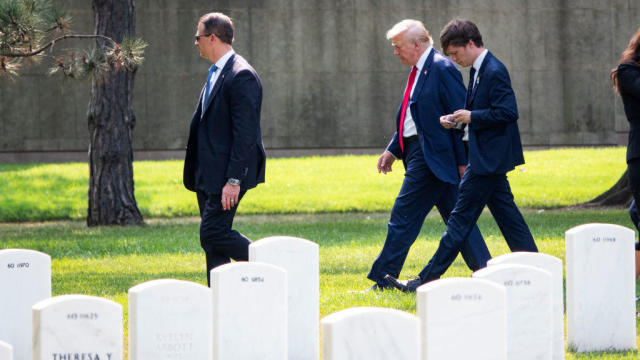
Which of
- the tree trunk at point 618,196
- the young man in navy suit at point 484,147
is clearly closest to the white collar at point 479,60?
the young man in navy suit at point 484,147

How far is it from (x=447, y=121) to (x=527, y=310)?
2.54m

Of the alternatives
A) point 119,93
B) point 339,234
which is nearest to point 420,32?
point 339,234

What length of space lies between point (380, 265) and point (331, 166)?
42.4ft

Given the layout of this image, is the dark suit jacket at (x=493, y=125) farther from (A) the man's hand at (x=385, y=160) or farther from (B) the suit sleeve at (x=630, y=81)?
(A) the man's hand at (x=385, y=160)

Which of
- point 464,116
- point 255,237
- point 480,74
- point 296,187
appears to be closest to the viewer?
point 464,116

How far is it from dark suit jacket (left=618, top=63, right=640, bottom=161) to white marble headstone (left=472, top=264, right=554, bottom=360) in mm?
2439

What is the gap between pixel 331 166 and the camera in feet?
66.4

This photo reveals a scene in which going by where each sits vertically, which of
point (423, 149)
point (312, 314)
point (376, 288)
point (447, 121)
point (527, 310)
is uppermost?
point (447, 121)

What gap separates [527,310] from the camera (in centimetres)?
452

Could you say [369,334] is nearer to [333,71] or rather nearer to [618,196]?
[618,196]

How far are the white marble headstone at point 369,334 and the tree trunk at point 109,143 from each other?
10.8 m

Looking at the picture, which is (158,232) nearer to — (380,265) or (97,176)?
(97,176)

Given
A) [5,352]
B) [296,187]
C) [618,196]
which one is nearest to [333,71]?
[296,187]

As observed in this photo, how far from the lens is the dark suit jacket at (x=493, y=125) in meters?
6.57
